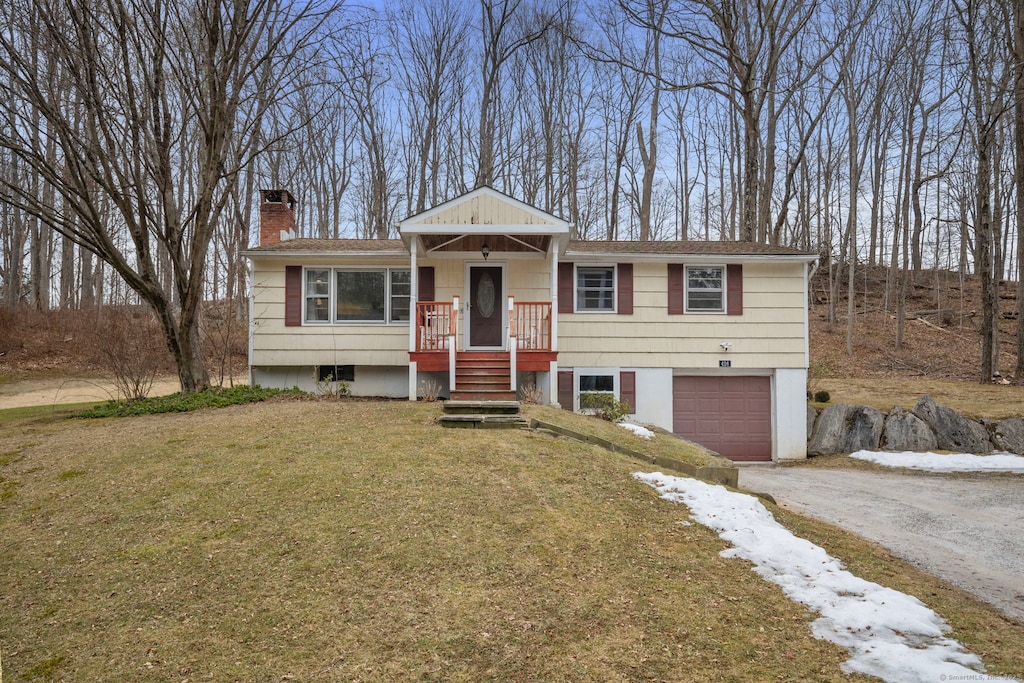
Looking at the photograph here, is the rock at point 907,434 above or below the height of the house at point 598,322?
below

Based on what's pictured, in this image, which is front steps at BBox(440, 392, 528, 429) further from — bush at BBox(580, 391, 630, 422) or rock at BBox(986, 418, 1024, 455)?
rock at BBox(986, 418, 1024, 455)

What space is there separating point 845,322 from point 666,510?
898 inches

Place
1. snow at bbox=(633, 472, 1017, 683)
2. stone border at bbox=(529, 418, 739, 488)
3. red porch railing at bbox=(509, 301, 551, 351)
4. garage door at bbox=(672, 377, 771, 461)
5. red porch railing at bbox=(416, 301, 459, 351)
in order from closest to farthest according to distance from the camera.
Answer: snow at bbox=(633, 472, 1017, 683) → stone border at bbox=(529, 418, 739, 488) → red porch railing at bbox=(509, 301, 551, 351) → red porch railing at bbox=(416, 301, 459, 351) → garage door at bbox=(672, 377, 771, 461)

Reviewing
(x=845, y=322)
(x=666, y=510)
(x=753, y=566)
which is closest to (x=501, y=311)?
(x=666, y=510)

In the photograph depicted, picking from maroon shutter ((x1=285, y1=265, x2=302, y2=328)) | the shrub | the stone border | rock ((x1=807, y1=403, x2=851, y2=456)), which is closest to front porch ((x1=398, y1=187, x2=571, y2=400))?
the shrub

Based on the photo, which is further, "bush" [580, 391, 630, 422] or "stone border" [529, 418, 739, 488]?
"bush" [580, 391, 630, 422]

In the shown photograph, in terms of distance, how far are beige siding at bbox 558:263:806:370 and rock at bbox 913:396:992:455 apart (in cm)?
312

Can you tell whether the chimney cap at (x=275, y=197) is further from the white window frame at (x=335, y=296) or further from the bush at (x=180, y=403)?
the bush at (x=180, y=403)

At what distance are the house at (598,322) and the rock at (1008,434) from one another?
3757mm

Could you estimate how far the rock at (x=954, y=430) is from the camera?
12.9 m

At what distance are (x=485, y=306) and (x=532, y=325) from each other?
4.73 feet

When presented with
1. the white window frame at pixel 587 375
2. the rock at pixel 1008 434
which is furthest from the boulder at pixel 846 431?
the white window frame at pixel 587 375

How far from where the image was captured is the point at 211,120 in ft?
41.4

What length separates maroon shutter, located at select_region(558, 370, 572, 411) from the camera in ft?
44.5
